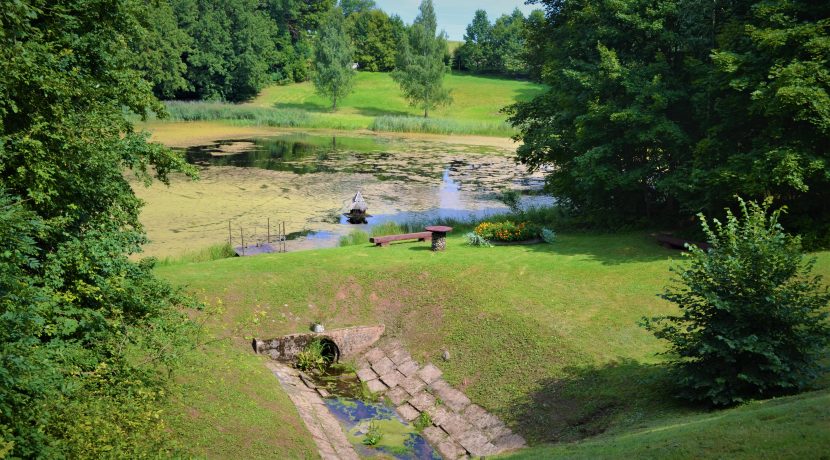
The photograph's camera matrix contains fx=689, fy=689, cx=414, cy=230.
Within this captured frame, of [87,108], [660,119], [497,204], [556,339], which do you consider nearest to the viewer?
[87,108]

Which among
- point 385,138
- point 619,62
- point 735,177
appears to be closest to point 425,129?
point 385,138

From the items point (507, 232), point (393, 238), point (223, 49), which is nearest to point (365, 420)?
point (393, 238)

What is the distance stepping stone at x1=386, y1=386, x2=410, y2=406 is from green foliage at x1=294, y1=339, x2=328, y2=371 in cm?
239

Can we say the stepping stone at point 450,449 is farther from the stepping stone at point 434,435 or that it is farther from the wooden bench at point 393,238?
the wooden bench at point 393,238

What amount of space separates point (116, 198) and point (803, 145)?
741 inches

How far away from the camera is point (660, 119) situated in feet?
82.1

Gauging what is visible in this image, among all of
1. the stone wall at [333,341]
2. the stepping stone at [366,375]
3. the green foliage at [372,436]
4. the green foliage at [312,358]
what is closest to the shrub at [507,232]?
the stone wall at [333,341]

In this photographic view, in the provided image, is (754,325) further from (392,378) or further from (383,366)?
(383,366)

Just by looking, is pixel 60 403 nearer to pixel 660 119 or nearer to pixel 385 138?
pixel 660 119

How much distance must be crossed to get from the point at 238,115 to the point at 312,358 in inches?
2561

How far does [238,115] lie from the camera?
7994 cm

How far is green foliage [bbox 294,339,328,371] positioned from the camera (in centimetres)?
1942

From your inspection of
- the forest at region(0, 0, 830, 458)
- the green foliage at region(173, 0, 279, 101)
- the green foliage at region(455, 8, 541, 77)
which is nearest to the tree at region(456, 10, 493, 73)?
the green foliage at region(455, 8, 541, 77)

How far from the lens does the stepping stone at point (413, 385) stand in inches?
711
